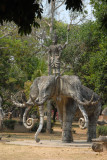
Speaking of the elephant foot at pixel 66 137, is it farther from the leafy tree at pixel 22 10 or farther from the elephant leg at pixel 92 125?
the leafy tree at pixel 22 10

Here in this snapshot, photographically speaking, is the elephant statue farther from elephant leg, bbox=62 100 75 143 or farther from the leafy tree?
the leafy tree

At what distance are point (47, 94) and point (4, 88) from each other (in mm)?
14656

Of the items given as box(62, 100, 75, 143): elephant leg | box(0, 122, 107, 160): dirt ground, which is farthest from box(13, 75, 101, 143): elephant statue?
box(0, 122, 107, 160): dirt ground

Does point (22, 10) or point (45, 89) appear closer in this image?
point (22, 10)

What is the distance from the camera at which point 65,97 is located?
13883mm

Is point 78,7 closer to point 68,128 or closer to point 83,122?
point 83,122

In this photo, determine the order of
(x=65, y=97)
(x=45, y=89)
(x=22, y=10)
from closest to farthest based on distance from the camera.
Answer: (x=22, y=10) → (x=45, y=89) → (x=65, y=97)

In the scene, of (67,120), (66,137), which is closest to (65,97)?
(67,120)

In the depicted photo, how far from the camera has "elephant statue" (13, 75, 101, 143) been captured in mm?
13062

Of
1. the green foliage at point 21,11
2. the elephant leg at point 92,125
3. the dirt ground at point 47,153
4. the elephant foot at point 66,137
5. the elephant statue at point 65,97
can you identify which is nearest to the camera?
the green foliage at point 21,11

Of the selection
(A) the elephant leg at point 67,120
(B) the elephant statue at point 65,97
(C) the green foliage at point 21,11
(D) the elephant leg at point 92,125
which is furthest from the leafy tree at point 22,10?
(D) the elephant leg at point 92,125

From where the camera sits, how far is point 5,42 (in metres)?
25.4

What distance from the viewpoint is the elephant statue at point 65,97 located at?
13.1 meters

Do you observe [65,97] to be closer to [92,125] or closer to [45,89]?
[45,89]
